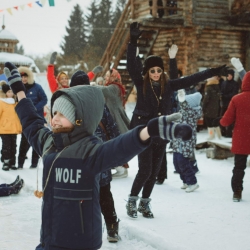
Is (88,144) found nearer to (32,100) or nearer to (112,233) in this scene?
(112,233)

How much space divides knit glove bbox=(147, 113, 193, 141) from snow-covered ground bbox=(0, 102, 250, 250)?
2.04m

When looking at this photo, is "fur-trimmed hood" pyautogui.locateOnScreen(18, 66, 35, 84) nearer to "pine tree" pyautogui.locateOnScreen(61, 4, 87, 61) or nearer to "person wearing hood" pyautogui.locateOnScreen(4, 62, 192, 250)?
"person wearing hood" pyautogui.locateOnScreen(4, 62, 192, 250)

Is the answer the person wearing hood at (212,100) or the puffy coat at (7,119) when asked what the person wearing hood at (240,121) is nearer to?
the puffy coat at (7,119)

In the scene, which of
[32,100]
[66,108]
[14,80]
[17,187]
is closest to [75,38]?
[32,100]

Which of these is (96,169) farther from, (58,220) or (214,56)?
(214,56)

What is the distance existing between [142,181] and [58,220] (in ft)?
7.56

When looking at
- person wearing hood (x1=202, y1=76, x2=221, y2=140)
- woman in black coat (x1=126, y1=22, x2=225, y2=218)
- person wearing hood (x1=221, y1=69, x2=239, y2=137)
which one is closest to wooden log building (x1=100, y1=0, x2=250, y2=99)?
person wearing hood (x1=221, y1=69, x2=239, y2=137)

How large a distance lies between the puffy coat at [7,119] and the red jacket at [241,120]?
13.3 ft

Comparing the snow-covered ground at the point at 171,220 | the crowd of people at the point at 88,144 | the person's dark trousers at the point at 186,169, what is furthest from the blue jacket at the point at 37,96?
the crowd of people at the point at 88,144

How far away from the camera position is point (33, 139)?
2672mm

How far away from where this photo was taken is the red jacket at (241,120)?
537 cm

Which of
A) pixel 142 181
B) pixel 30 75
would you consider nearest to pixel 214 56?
pixel 30 75

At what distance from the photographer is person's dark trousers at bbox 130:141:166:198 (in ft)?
15.0

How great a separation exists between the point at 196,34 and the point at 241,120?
→ 1138 cm
